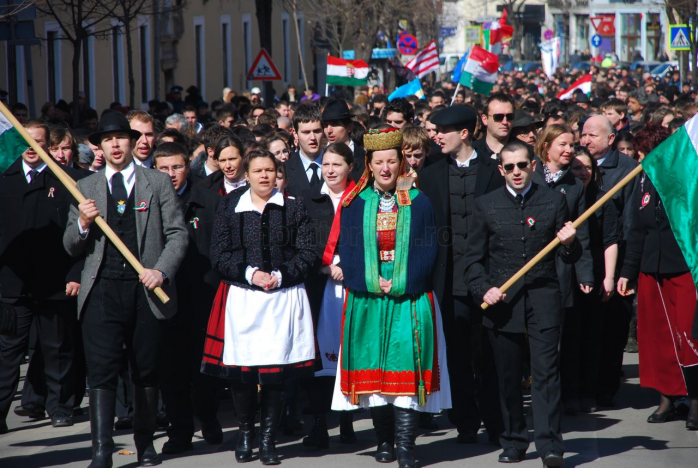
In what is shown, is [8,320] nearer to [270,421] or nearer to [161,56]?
[270,421]

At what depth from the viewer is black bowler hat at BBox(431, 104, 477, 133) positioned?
7215 millimetres

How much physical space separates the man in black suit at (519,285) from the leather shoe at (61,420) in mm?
3137

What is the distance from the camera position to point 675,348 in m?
7.60

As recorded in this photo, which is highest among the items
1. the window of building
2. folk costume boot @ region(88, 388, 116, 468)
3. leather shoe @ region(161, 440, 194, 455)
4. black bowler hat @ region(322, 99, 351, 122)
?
the window of building

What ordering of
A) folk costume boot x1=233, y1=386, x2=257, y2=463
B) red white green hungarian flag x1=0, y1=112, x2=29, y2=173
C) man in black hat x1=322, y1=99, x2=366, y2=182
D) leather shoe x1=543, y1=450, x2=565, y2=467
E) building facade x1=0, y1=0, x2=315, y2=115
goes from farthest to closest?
building facade x1=0, y1=0, x2=315, y2=115 < man in black hat x1=322, y1=99, x2=366, y2=182 < red white green hungarian flag x1=0, y1=112, x2=29, y2=173 < folk costume boot x1=233, y1=386, x2=257, y2=463 < leather shoe x1=543, y1=450, x2=565, y2=467

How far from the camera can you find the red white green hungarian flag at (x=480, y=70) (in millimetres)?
17672

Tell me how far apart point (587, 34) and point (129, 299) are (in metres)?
89.2

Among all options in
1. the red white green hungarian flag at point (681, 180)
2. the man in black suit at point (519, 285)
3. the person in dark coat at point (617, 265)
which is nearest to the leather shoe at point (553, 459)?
the man in black suit at point (519, 285)

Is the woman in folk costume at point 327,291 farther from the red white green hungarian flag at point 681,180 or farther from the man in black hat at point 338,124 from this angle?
the red white green hungarian flag at point 681,180

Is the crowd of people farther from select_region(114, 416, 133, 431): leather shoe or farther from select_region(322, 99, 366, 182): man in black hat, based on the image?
select_region(322, 99, 366, 182): man in black hat

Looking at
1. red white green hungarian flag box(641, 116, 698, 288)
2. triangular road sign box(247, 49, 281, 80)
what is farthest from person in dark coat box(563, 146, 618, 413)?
triangular road sign box(247, 49, 281, 80)

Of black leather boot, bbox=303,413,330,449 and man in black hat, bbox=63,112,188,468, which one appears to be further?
black leather boot, bbox=303,413,330,449

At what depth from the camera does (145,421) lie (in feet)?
21.6

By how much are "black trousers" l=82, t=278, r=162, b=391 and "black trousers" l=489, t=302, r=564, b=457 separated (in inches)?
82.3
